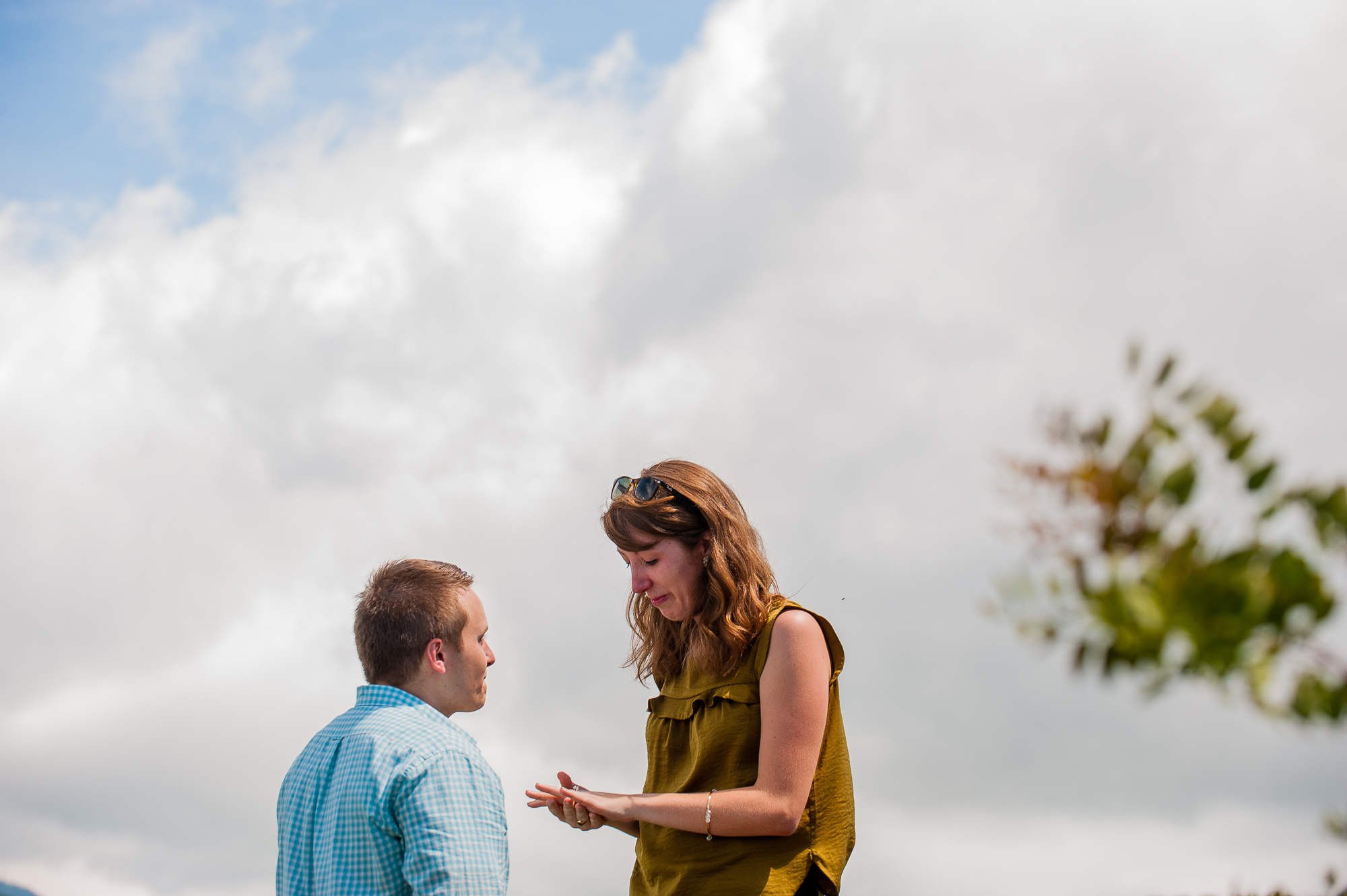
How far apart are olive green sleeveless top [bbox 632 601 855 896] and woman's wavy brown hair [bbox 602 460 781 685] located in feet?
0.35

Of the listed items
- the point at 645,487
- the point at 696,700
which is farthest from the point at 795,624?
the point at 645,487

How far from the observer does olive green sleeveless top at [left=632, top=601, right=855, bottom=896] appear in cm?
452

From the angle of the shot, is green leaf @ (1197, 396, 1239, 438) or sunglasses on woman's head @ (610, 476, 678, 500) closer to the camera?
green leaf @ (1197, 396, 1239, 438)

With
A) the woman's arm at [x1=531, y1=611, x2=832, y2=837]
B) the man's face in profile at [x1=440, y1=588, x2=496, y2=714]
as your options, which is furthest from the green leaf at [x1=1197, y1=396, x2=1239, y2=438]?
the man's face in profile at [x1=440, y1=588, x2=496, y2=714]

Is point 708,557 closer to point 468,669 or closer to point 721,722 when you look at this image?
point 721,722

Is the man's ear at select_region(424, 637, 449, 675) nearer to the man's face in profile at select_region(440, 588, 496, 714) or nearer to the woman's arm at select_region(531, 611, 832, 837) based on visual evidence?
the man's face in profile at select_region(440, 588, 496, 714)

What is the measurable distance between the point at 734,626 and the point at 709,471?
84 cm

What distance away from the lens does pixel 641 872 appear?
495 centimetres

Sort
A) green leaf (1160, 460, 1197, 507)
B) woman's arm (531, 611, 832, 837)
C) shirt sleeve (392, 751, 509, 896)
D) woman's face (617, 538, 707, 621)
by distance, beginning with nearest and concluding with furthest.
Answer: green leaf (1160, 460, 1197, 507) → shirt sleeve (392, 751, 509, 896) → woman's arm (531, 611, 832, 837) → woman's face (617, 538, 707, 621)

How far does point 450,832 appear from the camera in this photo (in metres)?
4.04

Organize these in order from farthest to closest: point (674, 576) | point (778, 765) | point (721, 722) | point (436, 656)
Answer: point (674, 576), point (721, 722), point (436, 656), point (778, 765)

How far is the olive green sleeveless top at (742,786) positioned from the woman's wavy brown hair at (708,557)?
0.11 meters

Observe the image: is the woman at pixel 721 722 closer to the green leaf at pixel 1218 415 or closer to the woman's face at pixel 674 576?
the woman's face at pixel 674 576

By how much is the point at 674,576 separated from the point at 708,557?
177mm
